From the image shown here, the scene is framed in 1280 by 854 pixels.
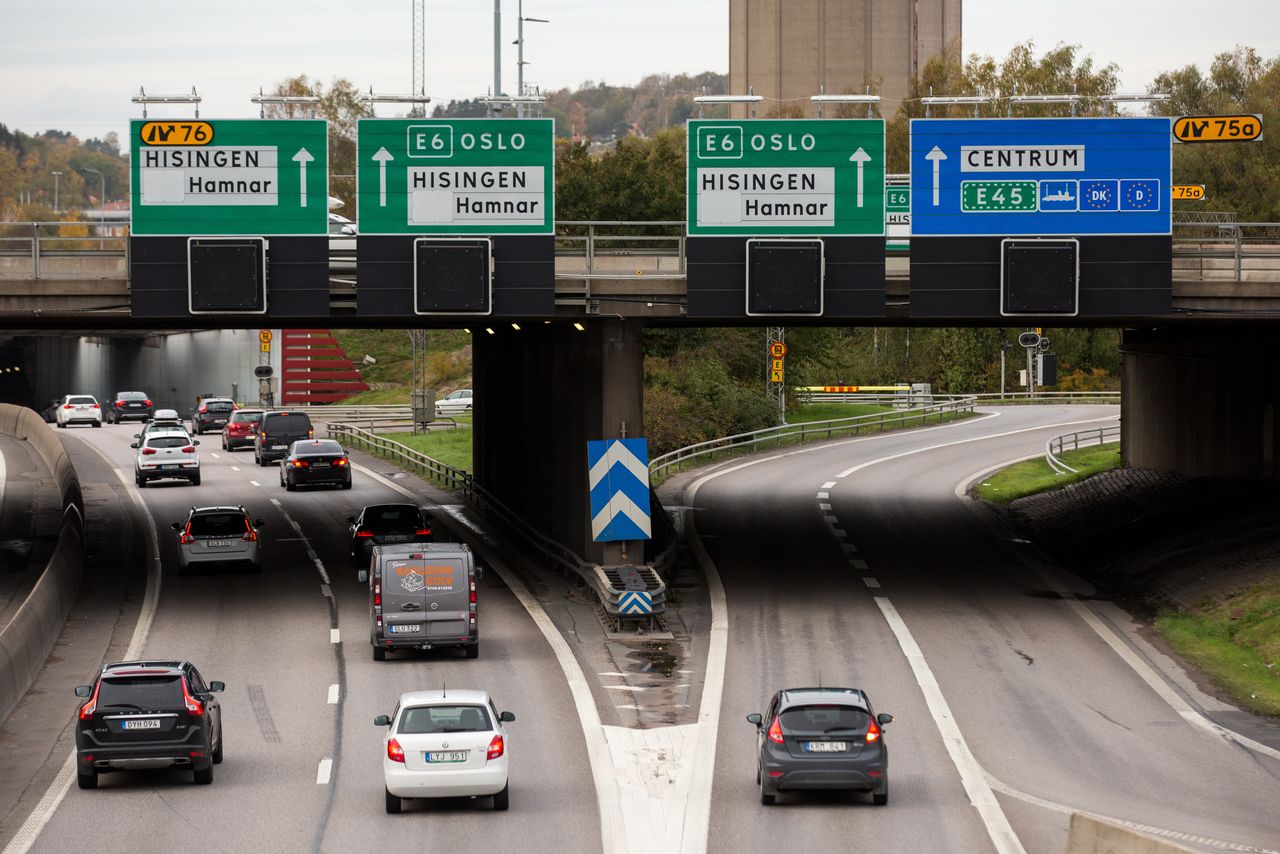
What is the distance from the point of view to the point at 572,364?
39.7m

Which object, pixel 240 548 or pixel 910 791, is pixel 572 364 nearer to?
pixel 240 548

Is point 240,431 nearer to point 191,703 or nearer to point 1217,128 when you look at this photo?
point 1217,128

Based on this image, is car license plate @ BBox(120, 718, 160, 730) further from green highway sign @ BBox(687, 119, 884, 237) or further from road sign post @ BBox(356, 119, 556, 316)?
green highway sign @ BBox(687, 119, 884, 237)

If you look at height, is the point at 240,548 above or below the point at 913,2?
below

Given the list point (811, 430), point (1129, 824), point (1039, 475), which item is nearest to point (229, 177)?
point (1129, 824)

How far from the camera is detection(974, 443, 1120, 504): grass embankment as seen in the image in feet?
183

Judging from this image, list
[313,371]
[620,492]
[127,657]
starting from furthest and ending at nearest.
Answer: [313,371] < [620,492] < [127,657]

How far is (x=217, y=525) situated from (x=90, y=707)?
19.0m

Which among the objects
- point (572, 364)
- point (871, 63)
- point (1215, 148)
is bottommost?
point (572, 364)

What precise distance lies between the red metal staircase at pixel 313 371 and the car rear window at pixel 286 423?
124ft

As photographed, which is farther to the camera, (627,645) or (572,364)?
(572,364)

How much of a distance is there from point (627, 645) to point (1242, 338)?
22503mm

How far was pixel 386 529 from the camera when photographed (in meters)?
42.0

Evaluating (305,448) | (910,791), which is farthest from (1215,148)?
(910,791)
